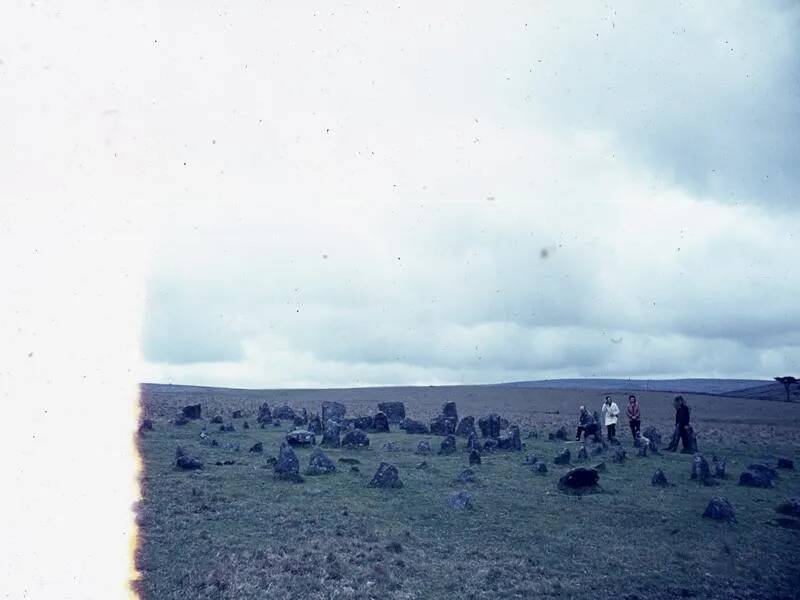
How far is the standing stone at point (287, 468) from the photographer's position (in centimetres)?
1994

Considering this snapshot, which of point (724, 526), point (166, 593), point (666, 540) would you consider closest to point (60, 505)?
point (166, 593)

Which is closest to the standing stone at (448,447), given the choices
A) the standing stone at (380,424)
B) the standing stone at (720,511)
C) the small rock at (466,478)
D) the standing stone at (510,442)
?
the standing stone at (510,442)

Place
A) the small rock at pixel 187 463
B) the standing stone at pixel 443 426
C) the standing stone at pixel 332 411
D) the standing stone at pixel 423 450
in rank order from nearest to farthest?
the small rock at pixel 187 463 < the standing stone at pixel 423 450 < the standing stone at pixel 443 426 < the standing stone at pixel 332 411

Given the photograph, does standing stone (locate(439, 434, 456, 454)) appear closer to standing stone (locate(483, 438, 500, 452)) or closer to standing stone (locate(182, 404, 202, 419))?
standing stone (locate(483, 438, 500, 452))

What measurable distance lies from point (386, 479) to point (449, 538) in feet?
18.0

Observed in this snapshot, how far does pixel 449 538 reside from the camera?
46.6 ft

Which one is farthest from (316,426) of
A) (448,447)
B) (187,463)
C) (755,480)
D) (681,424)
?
(755,480)

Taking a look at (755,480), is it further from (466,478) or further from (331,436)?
(331,436)

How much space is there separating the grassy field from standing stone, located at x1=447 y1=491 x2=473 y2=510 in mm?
287

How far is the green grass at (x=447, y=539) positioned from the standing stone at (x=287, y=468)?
423mm

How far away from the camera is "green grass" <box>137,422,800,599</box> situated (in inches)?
442

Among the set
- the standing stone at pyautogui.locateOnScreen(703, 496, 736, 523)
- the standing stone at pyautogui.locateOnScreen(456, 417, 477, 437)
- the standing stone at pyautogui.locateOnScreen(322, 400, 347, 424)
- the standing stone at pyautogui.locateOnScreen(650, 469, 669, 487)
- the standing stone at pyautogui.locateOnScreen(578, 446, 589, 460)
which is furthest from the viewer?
the standing stone at pyautogui.locateOnScreen(322, 400, 347, 424)

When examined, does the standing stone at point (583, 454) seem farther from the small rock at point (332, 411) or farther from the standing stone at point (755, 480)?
the small rock at point (332, 411)

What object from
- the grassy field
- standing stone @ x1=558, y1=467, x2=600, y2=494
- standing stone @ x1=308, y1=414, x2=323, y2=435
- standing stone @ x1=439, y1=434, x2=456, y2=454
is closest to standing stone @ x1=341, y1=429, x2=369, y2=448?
standing stone @ x1=439, y1=434, x2=456, y2=454
